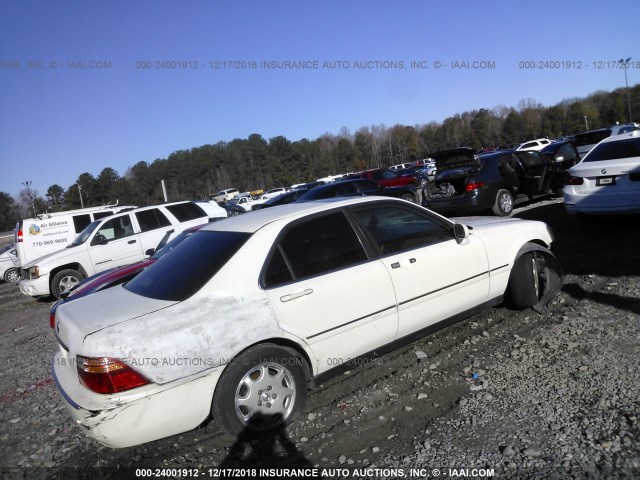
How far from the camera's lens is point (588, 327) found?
4.25m

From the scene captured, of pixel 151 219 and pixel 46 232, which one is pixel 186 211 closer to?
pixel 151 219

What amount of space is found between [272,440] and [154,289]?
4.74ft

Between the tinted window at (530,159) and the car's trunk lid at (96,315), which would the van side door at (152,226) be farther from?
the tinted window at (530,159)

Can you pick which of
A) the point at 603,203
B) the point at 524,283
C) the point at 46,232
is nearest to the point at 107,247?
the point at 46,232

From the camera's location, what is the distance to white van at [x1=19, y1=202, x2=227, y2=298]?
980 cm

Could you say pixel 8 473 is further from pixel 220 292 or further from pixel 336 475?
pixel 336 475

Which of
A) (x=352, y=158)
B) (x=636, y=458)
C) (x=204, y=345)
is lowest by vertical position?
(x=636, y=458)

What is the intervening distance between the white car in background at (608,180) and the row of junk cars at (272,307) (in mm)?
2815

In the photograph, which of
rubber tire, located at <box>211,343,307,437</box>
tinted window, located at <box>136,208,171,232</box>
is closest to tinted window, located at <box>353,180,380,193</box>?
tinted window, located at <box>136,208,171,232</box>

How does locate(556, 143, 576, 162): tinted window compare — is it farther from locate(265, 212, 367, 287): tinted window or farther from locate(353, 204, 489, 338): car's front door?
locate(265, 212, 367, 287): tinted window

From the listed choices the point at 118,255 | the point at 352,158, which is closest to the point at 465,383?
the point at 118,255

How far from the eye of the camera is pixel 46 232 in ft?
41.1

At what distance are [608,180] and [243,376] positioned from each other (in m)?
6.73

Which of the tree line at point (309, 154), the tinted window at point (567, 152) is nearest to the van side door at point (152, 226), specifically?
the tinted window at point (567, 152)
